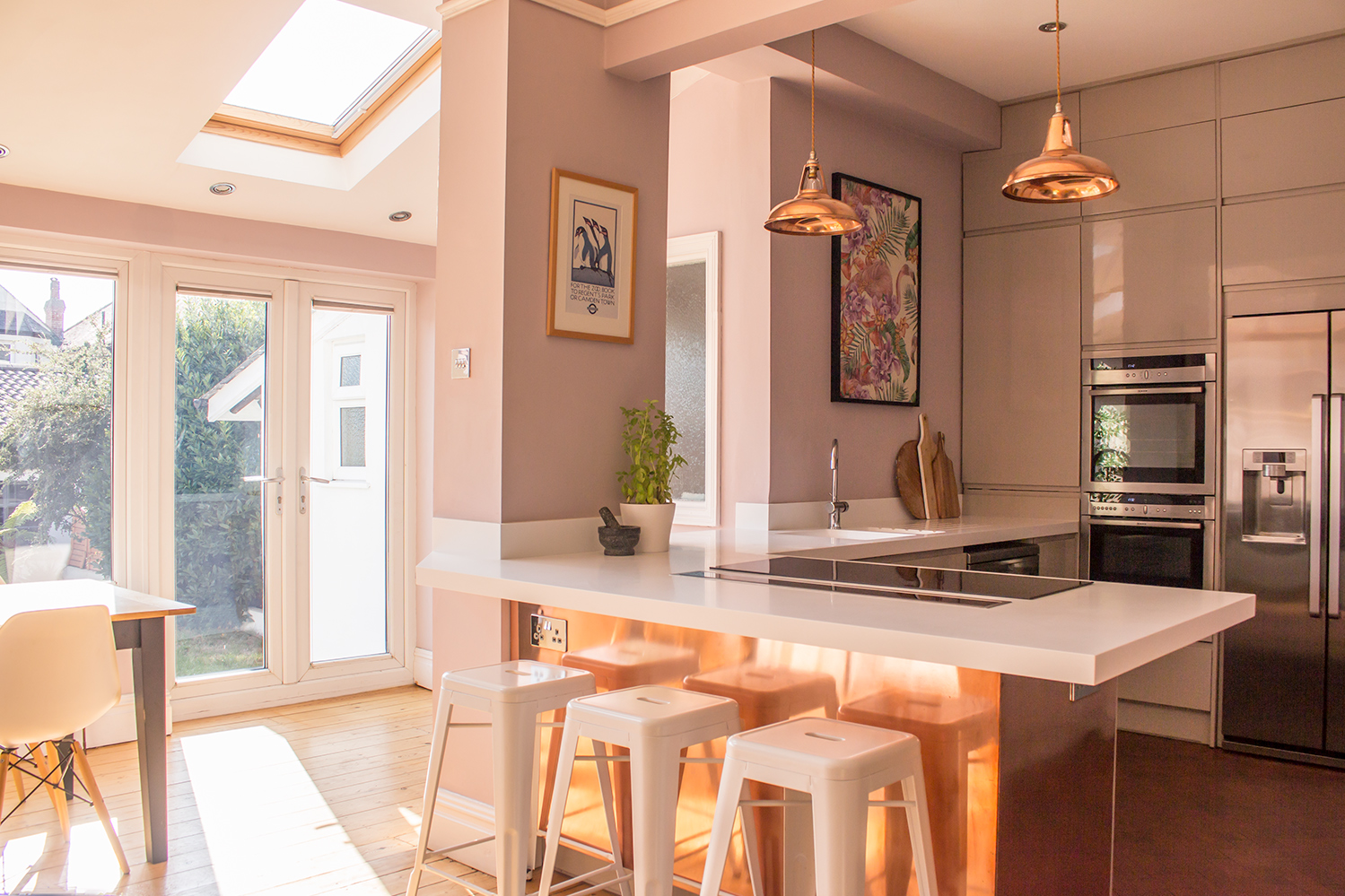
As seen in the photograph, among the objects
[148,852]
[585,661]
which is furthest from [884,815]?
[148,852]

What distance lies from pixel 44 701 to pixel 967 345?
397 cm

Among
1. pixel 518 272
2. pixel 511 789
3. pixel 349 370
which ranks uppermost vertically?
pixel 518 272

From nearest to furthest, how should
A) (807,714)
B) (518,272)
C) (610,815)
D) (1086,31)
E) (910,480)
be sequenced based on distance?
1. (807,714)
2. (610,815)
3. (518,272)
4. (1086,31)
5. (910,480)

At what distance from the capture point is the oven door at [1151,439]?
4.05 metres

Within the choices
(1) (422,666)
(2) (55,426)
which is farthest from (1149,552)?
(2) (55,426)

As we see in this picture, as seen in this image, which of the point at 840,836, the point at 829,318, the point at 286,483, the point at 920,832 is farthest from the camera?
the point at 286,483

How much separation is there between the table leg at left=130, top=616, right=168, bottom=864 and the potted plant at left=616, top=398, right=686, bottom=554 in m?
1.50

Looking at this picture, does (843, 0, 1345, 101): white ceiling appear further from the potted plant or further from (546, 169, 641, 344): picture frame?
the potted plant

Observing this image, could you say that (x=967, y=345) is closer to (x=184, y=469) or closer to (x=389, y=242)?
(x=389, y=242)

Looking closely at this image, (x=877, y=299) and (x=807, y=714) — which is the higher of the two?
(x=877, y=299)

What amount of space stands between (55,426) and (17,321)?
47 cm

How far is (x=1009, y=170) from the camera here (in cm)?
455

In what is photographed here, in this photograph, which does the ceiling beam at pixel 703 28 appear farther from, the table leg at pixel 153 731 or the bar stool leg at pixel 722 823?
the table leg at pixel 153 731

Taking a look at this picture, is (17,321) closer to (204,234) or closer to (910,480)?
(204,234)
